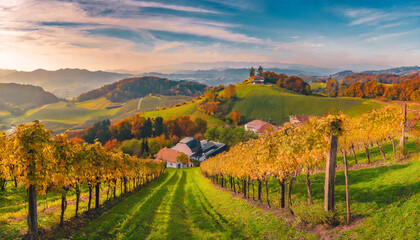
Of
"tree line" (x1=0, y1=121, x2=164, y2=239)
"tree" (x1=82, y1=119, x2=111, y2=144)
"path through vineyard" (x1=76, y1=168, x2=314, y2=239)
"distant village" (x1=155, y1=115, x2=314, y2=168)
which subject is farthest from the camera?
"tree" (x1=82, y1=119, x2=111, y2=144)

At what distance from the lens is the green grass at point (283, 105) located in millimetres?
138000

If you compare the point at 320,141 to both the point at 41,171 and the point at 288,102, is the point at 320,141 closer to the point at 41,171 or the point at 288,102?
the point at 41,171

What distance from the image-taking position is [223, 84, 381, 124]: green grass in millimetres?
138000

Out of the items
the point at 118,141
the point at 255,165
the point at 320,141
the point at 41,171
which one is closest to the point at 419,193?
the point at 320,141

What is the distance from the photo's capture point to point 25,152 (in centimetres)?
1127

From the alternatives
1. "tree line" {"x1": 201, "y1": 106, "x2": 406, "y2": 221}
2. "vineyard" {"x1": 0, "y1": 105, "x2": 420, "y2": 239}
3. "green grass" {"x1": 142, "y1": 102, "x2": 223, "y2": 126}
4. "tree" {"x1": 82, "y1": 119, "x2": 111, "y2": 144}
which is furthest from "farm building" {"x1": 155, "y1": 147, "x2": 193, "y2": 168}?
"tree line" {"x1": 201, "y1": 106, "x2": 406, "y2": 221}

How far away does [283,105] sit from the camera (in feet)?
526

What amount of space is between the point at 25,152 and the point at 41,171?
140 centimetres

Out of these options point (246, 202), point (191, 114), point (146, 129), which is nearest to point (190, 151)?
point (146, 129)

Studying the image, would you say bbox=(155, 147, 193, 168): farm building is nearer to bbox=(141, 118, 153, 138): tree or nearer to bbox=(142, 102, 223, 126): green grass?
bbox=(141, 118, 153, 138): tree

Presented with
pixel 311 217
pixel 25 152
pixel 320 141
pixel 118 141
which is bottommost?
pixel 118 141

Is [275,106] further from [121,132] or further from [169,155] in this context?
[121,132]

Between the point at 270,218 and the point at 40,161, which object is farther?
the point at 270,218

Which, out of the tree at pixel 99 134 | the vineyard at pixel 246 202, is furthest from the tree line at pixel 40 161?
the tree at pixel 99 134
